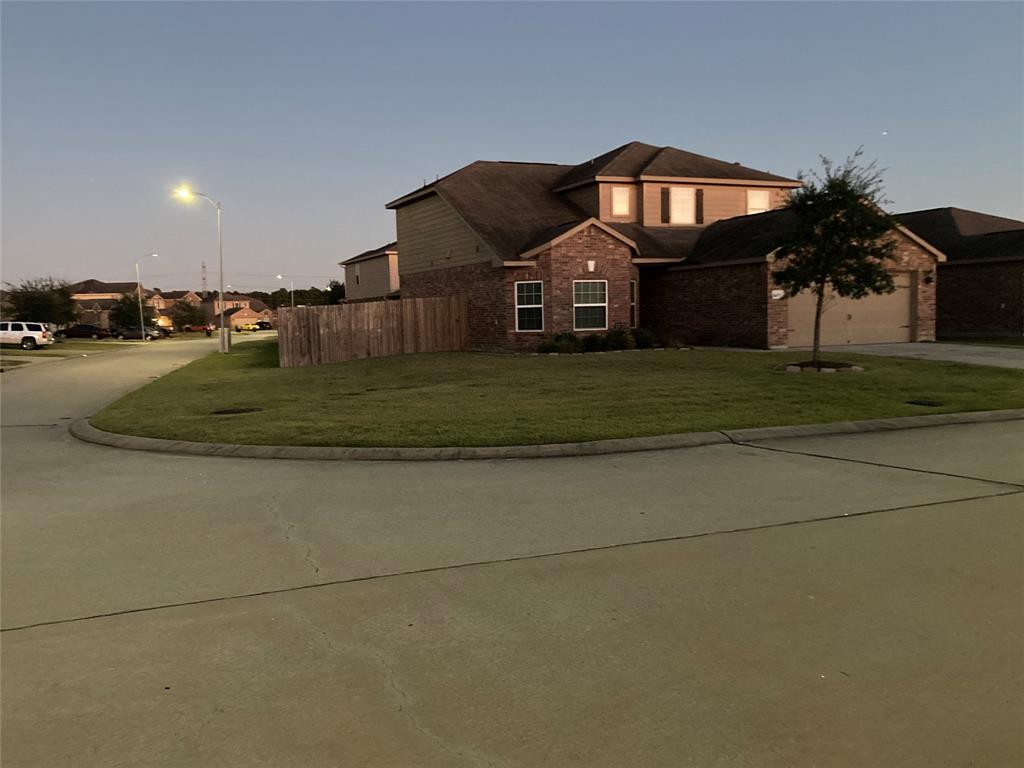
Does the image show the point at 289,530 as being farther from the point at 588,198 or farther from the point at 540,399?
the point at 588,198

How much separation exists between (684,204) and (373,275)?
22.1 m

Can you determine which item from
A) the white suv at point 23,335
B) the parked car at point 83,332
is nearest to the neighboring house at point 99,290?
the parked car at point 83,332

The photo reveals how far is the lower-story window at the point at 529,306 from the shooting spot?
27.0m

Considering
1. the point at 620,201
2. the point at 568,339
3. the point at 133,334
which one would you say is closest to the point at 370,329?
the point at 568,339

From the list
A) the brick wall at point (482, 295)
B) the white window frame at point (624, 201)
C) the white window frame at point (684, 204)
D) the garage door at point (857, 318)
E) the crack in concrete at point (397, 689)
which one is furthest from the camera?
the white window frame at point (684, 204)

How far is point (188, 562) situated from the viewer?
5535mm

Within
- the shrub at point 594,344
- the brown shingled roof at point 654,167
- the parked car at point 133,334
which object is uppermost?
the brown shingled roof at point 654,167

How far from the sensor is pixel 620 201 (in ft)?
105

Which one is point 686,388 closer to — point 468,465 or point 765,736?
point 468,465

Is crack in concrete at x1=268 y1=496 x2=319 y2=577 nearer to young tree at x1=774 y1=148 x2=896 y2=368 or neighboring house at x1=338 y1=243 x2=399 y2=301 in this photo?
young tree at x1=774 y1=148 x2=896 y2=368

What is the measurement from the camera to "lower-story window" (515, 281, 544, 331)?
27016 millimetres

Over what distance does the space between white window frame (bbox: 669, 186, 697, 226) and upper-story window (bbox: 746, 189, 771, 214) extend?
2798 mm

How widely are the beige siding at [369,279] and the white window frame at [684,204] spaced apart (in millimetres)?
18397

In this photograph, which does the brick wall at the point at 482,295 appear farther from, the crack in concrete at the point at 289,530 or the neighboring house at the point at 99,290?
the neighboring house at the point at 99,290
